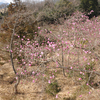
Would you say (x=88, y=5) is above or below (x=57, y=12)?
above

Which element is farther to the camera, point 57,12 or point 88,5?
point 57,12

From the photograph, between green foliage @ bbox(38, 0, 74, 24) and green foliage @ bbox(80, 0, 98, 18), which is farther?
green foliage @ bbox(38, 0, 74, 24)

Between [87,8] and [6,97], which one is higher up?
[87,8]

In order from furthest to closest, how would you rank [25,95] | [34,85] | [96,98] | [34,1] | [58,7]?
1. [34,1]
2. [58,7]
3. [34,85]
4. [25,95]
5. [96,98]

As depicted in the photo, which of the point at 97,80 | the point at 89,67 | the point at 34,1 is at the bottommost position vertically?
the point at 97,80

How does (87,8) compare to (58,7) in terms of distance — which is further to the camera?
(58,7)

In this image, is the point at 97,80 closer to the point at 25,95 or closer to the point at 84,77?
the point at 84,77

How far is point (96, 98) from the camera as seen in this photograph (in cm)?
305

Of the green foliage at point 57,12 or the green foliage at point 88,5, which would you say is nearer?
the green foliage at point 88,5

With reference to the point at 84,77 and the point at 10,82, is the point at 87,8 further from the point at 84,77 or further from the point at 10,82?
the point at 10,82

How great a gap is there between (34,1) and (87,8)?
1790cm

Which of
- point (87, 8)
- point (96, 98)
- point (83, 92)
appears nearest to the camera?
point (96, 98)

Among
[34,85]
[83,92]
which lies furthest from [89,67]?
[34,85]

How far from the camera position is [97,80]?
3.71 meters
